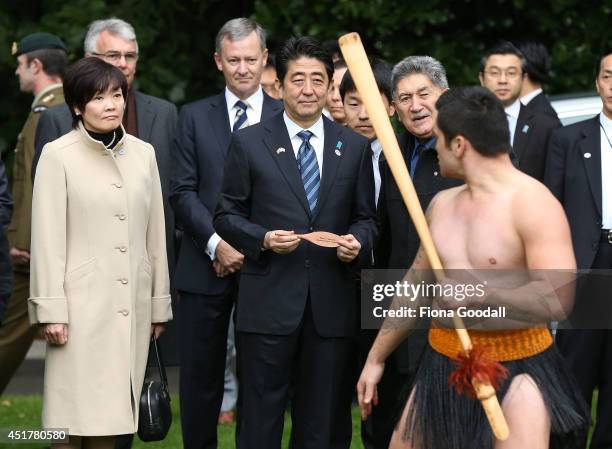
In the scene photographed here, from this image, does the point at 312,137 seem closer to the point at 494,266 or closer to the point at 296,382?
the point at 296,382

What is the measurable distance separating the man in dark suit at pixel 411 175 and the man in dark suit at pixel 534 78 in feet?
6.02

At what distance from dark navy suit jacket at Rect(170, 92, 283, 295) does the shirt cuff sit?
28 millimetres

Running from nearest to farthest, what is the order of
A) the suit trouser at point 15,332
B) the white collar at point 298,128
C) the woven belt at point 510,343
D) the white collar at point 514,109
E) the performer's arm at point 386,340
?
1. the woven belt at point 510,343
2. the performer's arm at point 386,340
3. the white collar at point 298,128
4. the suit trouser at point 15,332
5. the white collar at point 514,109

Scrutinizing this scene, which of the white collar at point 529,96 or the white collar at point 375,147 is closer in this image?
the white collar at point 375,147

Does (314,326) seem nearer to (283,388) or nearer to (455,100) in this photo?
(283,388)

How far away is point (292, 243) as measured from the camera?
6395 millimetres

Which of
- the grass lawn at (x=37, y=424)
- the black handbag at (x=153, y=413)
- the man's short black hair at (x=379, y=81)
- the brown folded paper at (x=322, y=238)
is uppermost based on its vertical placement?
the man's short black hair at (x=379, y=81)

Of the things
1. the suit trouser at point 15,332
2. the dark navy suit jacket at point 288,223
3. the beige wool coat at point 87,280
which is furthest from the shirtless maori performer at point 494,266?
the suit trouser at point 15,332

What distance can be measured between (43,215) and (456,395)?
220 centimetres

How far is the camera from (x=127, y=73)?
811cm

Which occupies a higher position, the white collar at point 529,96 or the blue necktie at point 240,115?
the white collar at point 529,96

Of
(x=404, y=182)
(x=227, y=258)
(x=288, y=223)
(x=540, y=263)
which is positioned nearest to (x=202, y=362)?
(x=227, y=258)

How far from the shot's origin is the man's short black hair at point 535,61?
957cm

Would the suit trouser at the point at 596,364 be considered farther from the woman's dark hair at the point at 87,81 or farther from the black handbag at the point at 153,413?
the woman's dark hair at the point at 87,81
